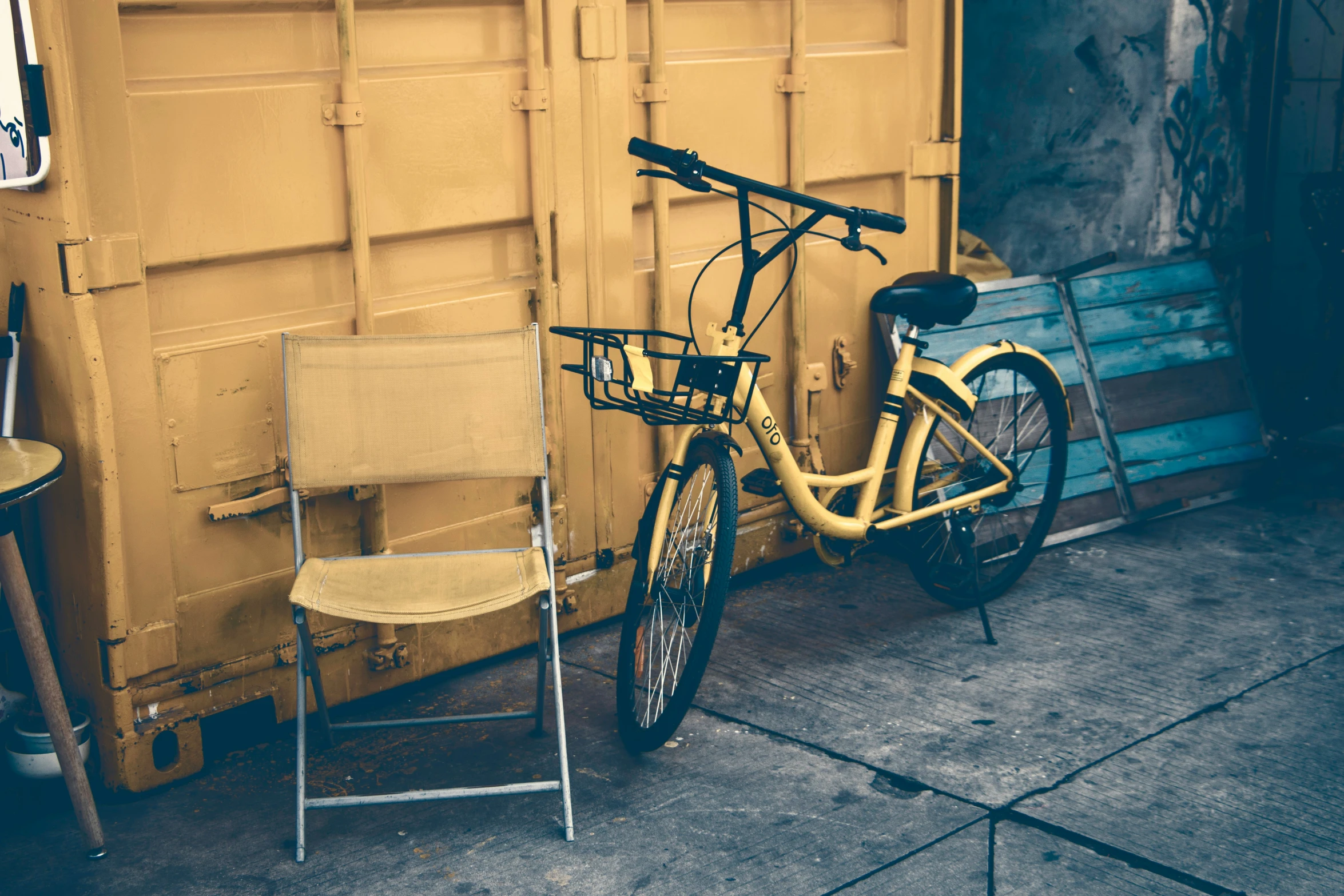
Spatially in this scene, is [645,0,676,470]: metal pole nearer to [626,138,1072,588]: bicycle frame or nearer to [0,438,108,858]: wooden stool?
[626,138,1072,588]: bicycle frame

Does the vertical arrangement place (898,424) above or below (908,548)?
above

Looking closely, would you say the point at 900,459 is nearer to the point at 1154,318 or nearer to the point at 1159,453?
the point at 1159,453

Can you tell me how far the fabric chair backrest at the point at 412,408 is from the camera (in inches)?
137

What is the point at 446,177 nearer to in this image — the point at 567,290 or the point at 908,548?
the point at 567,290

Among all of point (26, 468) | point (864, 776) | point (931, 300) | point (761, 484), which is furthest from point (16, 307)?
point (931, 300)

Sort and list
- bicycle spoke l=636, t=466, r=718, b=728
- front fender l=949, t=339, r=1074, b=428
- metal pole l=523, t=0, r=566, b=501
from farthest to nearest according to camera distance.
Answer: front fender l=949, t=339, r=1074, b=428 < metal pole l=523, t=0, r=566, b=501 < bicycle spoke l=636, t=466, r=718, b=728

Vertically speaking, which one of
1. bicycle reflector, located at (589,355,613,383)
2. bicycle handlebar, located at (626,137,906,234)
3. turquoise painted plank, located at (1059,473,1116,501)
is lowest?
turquoise painted plank, located at (1059,473,1116,501)

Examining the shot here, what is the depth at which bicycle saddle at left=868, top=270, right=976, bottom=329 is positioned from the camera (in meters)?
4.17

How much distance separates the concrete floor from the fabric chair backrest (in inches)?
31.6

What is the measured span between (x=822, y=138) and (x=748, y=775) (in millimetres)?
2396

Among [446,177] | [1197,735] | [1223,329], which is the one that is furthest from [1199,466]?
[446,177]

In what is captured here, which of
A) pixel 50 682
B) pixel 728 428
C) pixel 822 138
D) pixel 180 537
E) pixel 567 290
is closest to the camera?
pixel 50 682

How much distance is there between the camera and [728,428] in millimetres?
3771

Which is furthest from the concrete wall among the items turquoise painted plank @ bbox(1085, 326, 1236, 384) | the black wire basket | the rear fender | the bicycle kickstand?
the black wire basket
